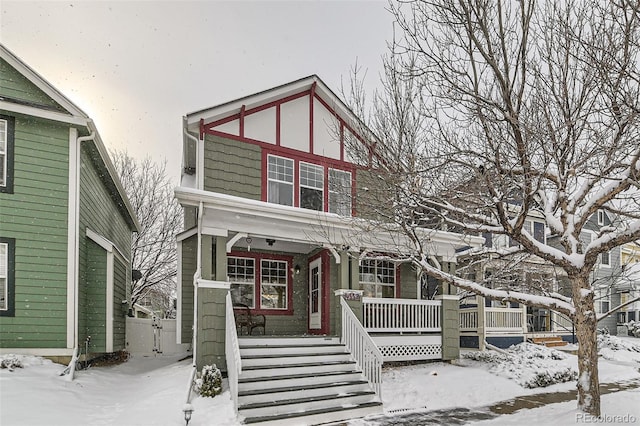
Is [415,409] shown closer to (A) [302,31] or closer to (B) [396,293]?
(B) [396,293]

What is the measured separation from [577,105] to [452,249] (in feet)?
18.6

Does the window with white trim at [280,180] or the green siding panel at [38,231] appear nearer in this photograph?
the green siding panel at [38,231]

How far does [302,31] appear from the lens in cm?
1439

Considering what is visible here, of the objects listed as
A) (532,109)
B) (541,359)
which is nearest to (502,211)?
(532,109)

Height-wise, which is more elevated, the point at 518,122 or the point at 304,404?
the point at 518,122

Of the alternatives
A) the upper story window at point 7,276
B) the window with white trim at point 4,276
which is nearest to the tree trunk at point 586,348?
the upper story window at point 7,276

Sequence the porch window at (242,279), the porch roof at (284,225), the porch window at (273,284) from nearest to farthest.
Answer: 1. the porch roof at (284,225)
2. the porch window at (242,279)
3. the porch window at (273,284)

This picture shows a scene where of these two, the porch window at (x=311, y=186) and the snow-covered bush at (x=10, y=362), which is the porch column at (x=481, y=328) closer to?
the porch window at (x=311, y=186)

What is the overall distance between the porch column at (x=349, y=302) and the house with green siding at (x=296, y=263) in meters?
0.03

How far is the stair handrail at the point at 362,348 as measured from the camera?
7992mm

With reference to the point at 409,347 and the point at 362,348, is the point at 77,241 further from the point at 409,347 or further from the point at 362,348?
the point at 409,347

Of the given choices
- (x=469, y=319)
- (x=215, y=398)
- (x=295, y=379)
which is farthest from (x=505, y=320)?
(x=215, y=398)

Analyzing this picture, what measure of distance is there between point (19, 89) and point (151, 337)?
304 inches

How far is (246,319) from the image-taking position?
10.5 metres
